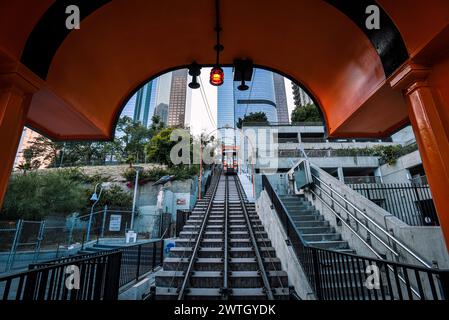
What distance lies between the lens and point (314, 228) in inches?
239

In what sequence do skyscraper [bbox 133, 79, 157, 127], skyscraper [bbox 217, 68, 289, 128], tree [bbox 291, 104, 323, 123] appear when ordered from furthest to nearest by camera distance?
1. skyscraper [bbox 133, 79, 157, 127]
2. skyscraper [bbox 217, 68, 289, 128]
3. tree [bbox 291, 104, 323, 123]

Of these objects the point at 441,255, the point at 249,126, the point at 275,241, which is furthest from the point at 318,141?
the point at 441,255

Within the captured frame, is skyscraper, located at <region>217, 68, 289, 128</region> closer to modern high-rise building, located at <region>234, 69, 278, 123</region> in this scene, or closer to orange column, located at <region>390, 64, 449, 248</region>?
modern high-rise building, located at <region>234, 69, 278, 123</region>

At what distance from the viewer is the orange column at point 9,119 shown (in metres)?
1.86

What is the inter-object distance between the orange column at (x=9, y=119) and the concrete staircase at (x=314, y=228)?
533cm

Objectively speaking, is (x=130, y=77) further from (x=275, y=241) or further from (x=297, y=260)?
(x=275, y=241)

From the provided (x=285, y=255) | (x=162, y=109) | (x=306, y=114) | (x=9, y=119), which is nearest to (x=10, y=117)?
(x=9, y=119)

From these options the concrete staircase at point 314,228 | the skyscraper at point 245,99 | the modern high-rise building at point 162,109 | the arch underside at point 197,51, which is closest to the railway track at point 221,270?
the concrete staircase at point 314,228

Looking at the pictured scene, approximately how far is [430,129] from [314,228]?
4757 mm

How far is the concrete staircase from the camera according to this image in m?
5.28

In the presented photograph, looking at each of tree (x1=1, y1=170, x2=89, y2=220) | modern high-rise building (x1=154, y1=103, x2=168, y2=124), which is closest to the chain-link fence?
tree (x1=1, y1=170, x2=89, y2=220)

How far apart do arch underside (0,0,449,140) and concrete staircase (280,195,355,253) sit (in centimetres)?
313

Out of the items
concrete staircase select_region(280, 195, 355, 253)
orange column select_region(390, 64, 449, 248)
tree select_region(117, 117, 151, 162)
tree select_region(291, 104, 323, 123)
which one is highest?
tree select_region(291, 104, 323, 123)

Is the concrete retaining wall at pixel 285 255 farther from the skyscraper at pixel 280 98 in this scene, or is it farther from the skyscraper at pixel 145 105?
the skyscraper at pixel 280 98
